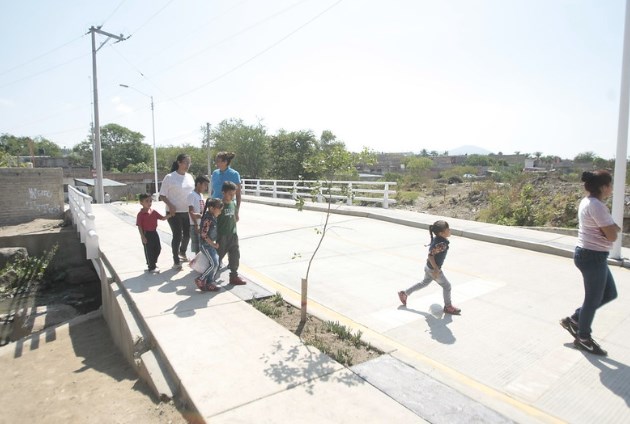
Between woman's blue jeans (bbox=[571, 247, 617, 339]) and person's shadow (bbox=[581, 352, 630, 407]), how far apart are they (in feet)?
0.82

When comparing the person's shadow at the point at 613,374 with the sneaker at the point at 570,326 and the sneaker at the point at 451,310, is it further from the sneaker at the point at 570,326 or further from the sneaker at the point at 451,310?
the sneaker at the point at 451,310

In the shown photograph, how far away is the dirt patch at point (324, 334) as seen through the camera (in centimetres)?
366

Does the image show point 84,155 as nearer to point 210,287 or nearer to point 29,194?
point 29,194

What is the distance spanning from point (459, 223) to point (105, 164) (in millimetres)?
86058

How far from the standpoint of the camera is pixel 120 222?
1210 cm

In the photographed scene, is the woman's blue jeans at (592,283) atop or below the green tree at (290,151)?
below

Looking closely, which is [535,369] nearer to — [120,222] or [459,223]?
[459,223]

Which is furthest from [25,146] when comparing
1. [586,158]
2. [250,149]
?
[586,158]

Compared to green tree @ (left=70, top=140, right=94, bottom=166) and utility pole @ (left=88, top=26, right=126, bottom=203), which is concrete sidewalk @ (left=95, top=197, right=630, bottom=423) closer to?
utility pole @ (left=88, top=26, right=126, bottom=203)

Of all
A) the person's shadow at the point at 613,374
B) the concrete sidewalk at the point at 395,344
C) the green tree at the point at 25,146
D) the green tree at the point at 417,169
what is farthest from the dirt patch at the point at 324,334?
the green tree at the point at 25,146

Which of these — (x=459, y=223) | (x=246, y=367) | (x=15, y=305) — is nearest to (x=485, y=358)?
(x=246, y=367)

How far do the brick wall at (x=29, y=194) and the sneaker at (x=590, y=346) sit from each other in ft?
53.4

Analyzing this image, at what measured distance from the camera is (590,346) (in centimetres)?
383

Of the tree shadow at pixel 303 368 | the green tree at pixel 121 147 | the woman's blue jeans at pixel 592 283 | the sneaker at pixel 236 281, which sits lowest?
the tree shadow at pixel 303 368
